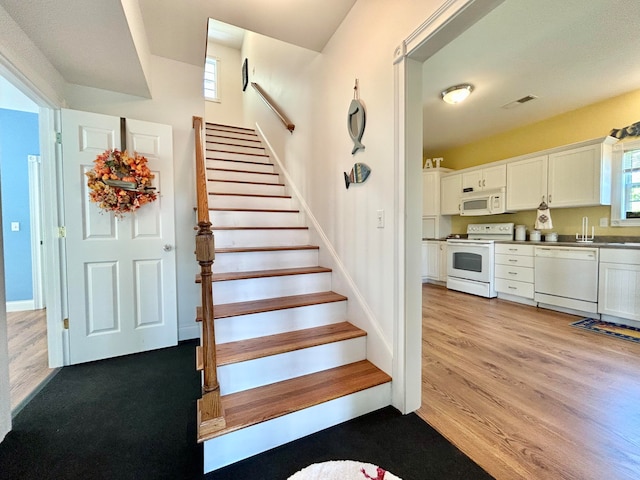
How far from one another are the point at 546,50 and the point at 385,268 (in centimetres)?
263

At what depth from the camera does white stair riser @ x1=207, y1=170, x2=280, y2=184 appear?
331cm

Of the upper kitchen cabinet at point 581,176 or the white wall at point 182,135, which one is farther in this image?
the upper kitchen cabinet at point 581,176

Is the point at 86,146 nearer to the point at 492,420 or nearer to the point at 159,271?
the point at 159,271

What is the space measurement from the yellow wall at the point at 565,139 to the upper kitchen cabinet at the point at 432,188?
55 cm

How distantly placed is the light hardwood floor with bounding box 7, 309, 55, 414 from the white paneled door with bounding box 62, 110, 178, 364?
0.25 m

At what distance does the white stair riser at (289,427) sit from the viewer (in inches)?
46.7

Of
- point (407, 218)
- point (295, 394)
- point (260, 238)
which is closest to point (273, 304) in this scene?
point (295, 394)

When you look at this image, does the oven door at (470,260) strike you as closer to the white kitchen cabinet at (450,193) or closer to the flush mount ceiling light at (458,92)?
the white kitchen cabinet at (450,193)

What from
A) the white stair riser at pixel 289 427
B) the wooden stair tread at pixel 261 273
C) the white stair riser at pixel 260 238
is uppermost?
the white stair riser at pixel 260 238

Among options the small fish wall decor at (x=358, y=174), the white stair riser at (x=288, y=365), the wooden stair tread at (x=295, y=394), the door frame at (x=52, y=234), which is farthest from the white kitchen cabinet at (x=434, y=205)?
the door frame at (x=52, y=234)

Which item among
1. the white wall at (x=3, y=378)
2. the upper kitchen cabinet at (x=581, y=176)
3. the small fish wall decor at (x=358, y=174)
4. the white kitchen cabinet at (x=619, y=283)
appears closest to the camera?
the white wall at (x=3, y=378)

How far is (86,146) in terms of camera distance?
2.18 m

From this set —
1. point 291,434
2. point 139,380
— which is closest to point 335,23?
point 291,434

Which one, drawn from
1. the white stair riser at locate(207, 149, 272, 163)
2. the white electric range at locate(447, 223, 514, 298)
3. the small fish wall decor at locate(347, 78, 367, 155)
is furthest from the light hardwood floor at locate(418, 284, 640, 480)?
the white stair riser at locate(207, 149, 272, 163)
